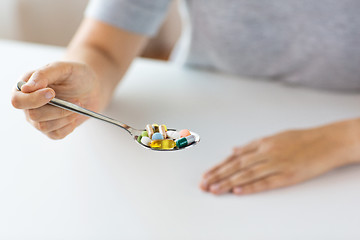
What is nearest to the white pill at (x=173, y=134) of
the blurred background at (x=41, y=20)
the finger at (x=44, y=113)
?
the finger at (x=44, y=113)

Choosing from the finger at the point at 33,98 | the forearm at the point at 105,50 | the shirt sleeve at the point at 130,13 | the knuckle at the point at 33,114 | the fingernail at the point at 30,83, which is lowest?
the finger at the point at 33,98

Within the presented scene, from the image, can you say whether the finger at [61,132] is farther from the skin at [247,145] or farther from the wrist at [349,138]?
the wrist at [349,138]

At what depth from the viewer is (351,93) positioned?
2.52 feet

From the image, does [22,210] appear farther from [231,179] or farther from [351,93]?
[351,93]

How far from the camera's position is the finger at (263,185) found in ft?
1.87

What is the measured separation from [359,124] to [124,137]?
0.31 m

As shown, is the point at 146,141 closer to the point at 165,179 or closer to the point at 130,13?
the point at 165,179

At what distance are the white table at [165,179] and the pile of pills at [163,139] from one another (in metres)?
0.12

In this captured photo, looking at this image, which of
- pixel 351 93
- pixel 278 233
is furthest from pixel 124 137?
pixel 351 93

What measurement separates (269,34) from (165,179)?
1.06ft

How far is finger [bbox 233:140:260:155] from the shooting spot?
2.01 ft

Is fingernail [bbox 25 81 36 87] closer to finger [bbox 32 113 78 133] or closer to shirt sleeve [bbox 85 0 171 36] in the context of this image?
finger [bbox 32 113 78 133]

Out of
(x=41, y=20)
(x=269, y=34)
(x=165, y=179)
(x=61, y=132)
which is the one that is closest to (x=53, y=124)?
(x=61, y=132)

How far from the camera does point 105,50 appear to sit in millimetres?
679
